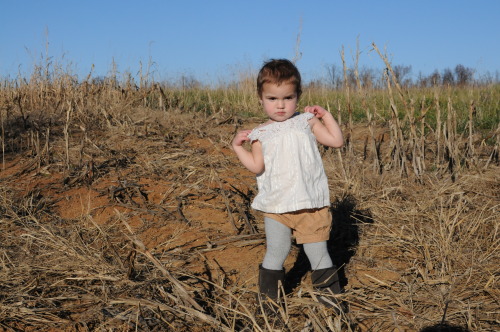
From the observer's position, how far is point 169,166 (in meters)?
4.55

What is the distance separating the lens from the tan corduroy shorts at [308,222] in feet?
7.70

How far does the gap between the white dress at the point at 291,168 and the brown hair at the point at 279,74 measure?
0.18m

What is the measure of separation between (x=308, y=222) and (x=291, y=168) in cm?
26

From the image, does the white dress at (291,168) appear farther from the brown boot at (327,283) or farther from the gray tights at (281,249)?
the brown boot at (327,283)

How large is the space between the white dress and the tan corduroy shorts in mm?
51

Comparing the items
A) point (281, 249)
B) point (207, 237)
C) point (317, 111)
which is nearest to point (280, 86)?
point (317, 111)

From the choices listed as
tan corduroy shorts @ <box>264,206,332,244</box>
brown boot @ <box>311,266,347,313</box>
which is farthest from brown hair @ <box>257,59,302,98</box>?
brown boot @ <box>311,266,347,313</box>

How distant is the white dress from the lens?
7.54 feet

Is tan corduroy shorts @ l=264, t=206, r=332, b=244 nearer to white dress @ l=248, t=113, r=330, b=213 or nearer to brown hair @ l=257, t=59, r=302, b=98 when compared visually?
white dress @ l=248, t=113, r=330, b=213

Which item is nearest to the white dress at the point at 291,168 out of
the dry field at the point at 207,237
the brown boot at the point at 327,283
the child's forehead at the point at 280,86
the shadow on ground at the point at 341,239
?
the child's forehead at the point at 280,86

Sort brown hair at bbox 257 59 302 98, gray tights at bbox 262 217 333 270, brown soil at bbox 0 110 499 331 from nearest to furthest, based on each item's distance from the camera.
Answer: brown hair at bbox 257 59 302 98, gray tights at bbox 262 217 333 270, brown soil at bbox 0 110 499 331

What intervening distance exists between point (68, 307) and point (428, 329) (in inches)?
63.4

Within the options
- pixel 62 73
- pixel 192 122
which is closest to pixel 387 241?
pixel 192 122

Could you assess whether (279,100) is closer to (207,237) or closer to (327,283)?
(327,283)
